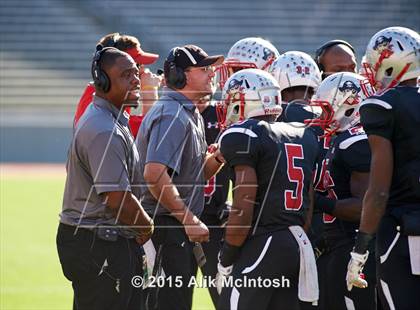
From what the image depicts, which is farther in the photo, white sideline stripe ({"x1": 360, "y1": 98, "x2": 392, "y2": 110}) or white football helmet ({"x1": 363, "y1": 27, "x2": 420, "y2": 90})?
white football helmet ({"x1": 363, "y1": 27, "x2": 420, "y2": 90})

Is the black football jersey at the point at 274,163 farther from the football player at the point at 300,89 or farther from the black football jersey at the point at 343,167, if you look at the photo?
the football player at the point at 300,89

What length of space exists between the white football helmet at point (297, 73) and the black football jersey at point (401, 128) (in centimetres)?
164

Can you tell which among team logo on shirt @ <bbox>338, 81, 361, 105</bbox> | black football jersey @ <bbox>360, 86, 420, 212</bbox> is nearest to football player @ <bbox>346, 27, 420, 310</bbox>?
black football jersey @ <bbox>360, 86, 420, 212</bbox>

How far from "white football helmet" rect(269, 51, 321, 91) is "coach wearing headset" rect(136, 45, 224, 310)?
25.3 inches

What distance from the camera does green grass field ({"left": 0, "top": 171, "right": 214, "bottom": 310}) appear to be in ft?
22.4

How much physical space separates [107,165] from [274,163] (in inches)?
31.5

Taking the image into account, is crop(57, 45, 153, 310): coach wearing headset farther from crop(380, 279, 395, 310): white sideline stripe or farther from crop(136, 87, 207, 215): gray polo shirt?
crop(380, 279, 395, 310): white sideline stripe

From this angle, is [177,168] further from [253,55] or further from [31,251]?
[31,251]

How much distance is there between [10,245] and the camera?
9.28m

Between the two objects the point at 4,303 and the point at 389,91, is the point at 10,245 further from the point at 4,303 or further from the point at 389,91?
the point at 389,91

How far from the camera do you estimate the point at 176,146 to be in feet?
15.4

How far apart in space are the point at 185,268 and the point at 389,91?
1.63 meters

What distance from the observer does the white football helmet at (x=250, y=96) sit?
14.6 ft

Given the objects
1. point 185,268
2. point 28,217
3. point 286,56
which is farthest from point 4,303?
point 28,217
